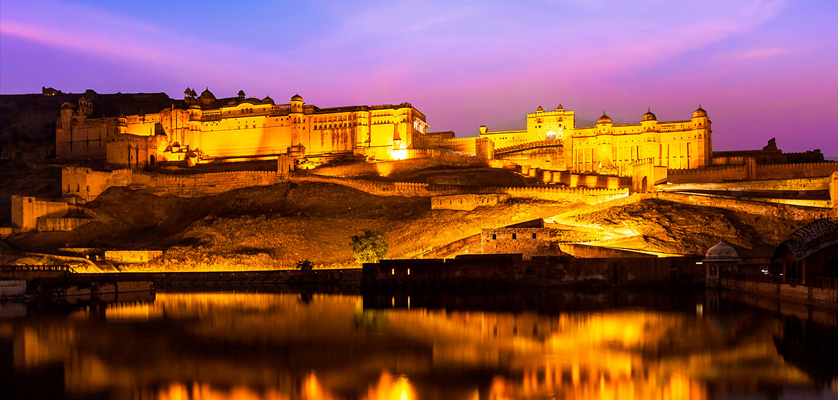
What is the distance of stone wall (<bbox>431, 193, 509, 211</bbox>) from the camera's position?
60.7 meters

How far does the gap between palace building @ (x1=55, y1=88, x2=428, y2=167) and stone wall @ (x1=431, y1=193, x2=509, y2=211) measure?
2601cm

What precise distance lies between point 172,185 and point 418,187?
27.0 m

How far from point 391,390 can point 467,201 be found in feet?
144

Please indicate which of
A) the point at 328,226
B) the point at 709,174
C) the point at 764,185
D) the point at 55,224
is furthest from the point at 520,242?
the point at 55,224

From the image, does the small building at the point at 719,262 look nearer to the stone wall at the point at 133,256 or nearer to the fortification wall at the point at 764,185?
the fortification wall at the point at 764,185

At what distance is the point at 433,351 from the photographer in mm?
22578

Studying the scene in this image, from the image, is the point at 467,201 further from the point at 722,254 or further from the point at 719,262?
the point at 722,254

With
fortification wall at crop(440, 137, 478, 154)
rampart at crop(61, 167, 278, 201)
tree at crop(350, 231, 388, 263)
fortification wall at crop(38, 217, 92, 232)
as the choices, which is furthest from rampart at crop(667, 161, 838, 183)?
fortification wall at crop(38, 217, 92, 232)

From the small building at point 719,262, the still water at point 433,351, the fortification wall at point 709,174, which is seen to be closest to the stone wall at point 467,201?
the small building at point 719,262

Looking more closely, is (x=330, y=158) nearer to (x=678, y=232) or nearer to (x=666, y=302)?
(x=678, y=232)

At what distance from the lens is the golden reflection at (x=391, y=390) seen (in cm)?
1673

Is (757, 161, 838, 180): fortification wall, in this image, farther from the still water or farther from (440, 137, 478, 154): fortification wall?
the still water

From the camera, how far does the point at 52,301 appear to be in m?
41.8

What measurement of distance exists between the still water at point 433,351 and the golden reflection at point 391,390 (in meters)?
0.07
